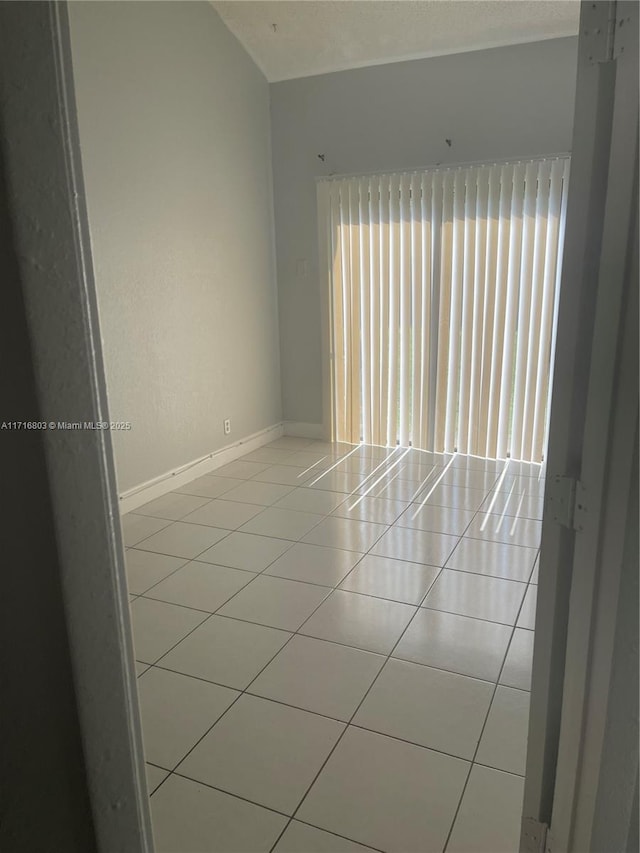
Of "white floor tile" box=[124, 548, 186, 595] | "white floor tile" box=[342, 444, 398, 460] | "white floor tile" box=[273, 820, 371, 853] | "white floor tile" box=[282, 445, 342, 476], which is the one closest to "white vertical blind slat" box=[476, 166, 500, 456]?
"white floor tile" box=[342, 444, 398, 460]

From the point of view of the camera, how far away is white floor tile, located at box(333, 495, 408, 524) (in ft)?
11.3

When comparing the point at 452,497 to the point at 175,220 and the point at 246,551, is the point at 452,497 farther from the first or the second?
the point at 175,220

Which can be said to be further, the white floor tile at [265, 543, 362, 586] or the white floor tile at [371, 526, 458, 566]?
the white floor tile at [371, 526, 458, 566]

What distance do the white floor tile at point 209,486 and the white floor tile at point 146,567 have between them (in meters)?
0.89

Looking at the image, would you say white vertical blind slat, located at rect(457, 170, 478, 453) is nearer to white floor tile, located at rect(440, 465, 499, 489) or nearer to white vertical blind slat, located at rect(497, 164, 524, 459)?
white vertical blind slat, located at rect(497, 164, 524, 459)

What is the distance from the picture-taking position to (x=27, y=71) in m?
0.65

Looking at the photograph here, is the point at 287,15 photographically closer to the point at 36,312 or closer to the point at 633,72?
the point at 633,72

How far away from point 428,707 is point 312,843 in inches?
23.0

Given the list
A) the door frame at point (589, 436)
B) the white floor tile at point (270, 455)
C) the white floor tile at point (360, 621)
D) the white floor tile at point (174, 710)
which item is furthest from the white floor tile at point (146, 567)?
the door frame at point (589, 436)

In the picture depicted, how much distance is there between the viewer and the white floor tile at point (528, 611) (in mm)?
2297

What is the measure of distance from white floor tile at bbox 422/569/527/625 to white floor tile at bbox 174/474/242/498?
5.75 ft

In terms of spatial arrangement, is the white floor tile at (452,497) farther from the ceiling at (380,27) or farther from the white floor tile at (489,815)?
the ceiling at (380,27)

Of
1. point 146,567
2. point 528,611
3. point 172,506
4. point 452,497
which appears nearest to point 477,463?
point 452,497

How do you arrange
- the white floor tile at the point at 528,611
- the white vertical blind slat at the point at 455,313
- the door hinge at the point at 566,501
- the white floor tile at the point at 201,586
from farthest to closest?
the white vertical blind slat at the point at 455,313 → the white floor tile at the point at 201,586 → the white floor tile at the point at 528,611 → the door hinge at the point at 566,501
